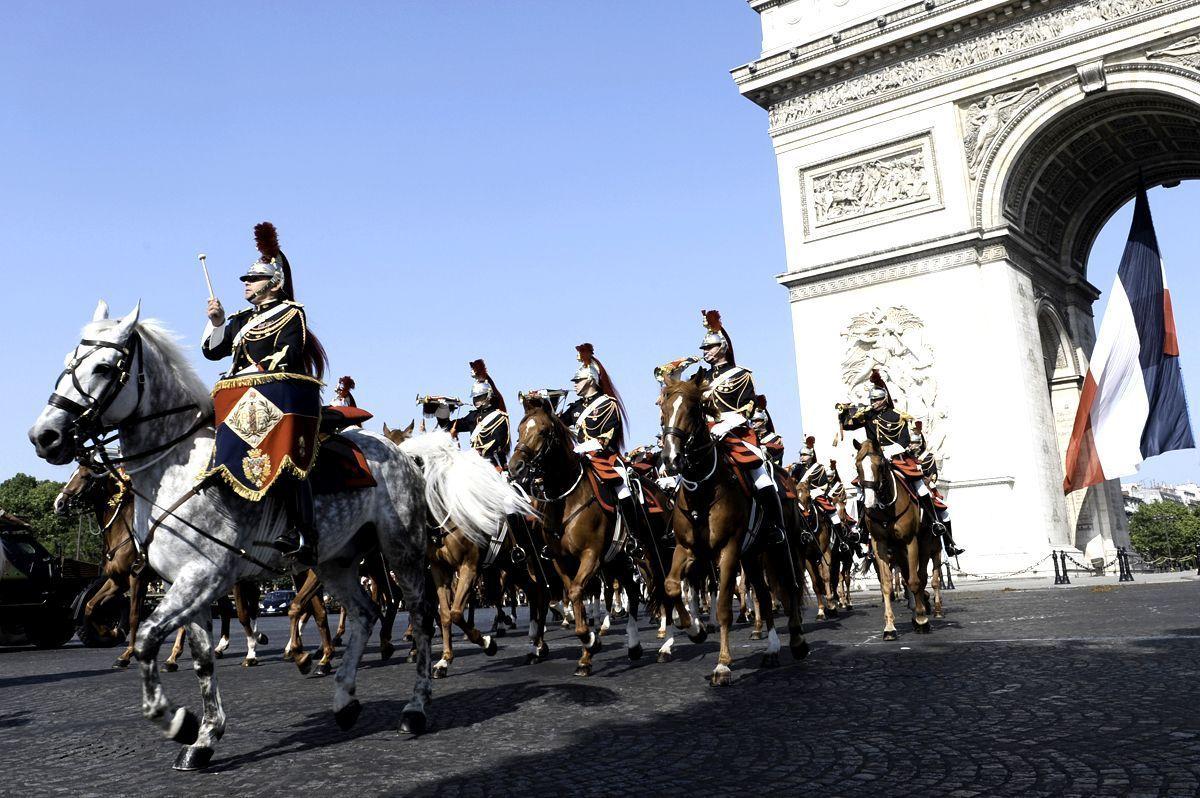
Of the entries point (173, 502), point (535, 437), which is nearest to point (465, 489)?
point (535, 437)

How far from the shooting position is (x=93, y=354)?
20.3ft

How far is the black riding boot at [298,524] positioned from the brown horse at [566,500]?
357cm

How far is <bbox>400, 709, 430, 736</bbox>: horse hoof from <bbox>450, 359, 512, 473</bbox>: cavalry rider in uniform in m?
6.12

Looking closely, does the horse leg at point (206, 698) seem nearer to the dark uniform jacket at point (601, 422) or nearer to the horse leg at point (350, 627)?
the horse leg at point (350, 627)

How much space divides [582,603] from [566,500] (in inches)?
44.3

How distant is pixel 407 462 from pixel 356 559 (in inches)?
34.0

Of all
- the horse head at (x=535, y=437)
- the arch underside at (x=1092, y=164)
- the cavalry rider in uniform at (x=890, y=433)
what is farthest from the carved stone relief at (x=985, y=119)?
the horse head at (x=535, y=437)

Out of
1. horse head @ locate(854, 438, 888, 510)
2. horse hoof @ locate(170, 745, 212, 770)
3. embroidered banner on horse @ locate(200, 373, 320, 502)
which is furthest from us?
horse head @ locate(854, 438, 888, 510)

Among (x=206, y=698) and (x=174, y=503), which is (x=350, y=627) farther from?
(x=174, y=503)

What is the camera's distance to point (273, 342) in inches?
274

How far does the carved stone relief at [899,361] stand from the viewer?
91.3 feet

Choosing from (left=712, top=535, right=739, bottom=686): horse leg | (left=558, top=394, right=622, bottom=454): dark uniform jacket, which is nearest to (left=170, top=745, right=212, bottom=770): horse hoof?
(left=712, top=535, right=739, bottom=686): horse leg

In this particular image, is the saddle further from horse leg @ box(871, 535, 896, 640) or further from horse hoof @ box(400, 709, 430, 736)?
horse leg @ box(871, 535, 896, 640)

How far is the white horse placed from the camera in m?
5.96
